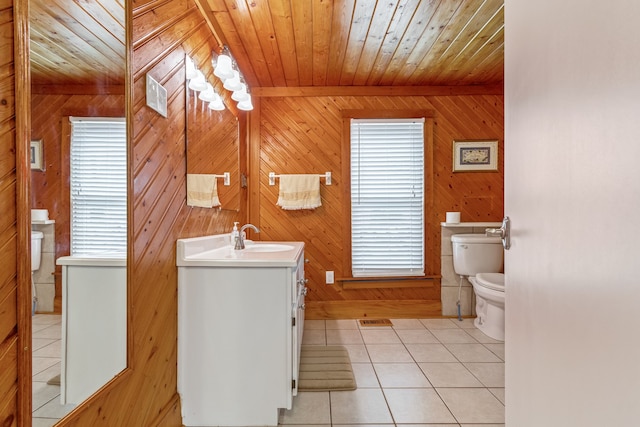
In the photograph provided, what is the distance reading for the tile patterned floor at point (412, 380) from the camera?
160 centimetres

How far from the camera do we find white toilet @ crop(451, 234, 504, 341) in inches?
104

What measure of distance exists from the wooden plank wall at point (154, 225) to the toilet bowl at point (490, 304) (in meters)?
2.27

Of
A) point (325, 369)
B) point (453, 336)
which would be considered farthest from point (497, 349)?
point (325, 369)

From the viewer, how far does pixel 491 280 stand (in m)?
2.62

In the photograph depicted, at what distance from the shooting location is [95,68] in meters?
0.96

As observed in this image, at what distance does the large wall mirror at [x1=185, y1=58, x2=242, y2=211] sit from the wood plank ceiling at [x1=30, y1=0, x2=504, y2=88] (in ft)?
1.70

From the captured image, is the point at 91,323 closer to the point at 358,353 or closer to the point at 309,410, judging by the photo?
the point at 309,410

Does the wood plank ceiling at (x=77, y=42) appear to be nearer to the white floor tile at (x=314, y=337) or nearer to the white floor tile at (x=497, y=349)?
the white floor tile at (x=314, y=337)

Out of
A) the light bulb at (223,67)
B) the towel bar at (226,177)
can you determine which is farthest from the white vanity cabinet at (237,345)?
the light bulb at (223,67)

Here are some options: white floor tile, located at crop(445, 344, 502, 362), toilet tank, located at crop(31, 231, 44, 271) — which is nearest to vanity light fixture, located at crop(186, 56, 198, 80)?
toilet tank, located at crop(31, 231, 44, 271)

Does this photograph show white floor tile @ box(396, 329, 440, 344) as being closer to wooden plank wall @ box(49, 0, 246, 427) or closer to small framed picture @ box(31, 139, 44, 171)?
wooden plank wall @ box(49, 0, 246, 427)

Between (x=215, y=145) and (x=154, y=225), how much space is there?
0.92 metres

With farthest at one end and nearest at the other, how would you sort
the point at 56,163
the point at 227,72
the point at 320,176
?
the point at 320,176 < the point at 227,72 < the point at 56,163

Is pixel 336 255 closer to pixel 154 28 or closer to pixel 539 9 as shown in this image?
pixel 154 28
